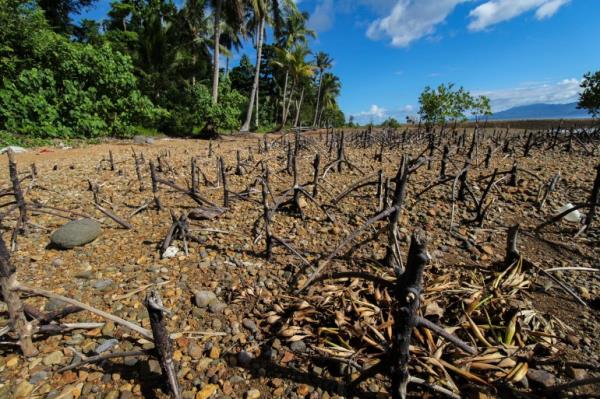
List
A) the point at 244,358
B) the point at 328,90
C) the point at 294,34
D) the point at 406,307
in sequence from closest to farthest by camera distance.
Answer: the point at 406,307, the point at 244,358, the point at 294,34, the point at 328,90

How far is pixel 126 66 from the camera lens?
1211cm

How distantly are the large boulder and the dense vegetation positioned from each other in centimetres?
1037

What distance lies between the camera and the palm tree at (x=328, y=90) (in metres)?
39.7

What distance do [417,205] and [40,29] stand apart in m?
15.5

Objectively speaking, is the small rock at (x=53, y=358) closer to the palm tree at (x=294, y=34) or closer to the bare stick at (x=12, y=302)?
the bare stick at (x=12, y=302)

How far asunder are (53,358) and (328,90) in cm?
4398

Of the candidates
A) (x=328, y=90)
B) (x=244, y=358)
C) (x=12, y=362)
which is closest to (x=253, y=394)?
(x=244, y=358)

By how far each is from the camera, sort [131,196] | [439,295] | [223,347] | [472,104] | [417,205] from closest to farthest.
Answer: [223,347] → [439,295] → [417,205] → [131,196] → [472,104]

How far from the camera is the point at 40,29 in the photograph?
10875 mm

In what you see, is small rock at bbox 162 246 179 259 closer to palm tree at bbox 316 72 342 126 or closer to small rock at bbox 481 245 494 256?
small rock at bbox 481 245 494 256

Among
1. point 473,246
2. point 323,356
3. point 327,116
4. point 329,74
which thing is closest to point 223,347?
point 323,356

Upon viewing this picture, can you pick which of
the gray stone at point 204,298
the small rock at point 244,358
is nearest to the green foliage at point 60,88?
the gray stone at point 204,298

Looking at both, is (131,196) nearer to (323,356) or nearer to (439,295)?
(323,356)

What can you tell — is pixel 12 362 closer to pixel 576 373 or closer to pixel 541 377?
pixel 541 377
